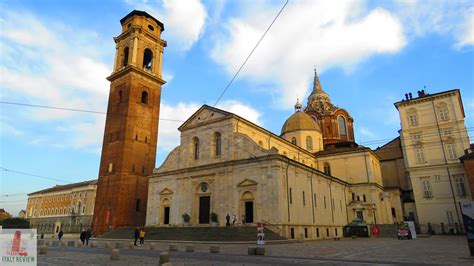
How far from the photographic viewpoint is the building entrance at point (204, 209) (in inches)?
1216

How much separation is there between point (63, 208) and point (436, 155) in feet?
220

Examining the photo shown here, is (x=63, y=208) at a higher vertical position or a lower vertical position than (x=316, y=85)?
lower

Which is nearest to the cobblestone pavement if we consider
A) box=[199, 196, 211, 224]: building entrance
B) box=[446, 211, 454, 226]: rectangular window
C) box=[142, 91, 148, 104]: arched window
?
box=[199, 196, 211, 224]: building entrance

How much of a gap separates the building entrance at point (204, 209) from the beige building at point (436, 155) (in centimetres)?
2444

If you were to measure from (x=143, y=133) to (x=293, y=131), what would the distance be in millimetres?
21394

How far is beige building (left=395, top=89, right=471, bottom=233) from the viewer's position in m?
35.1

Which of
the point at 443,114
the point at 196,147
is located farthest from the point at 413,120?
the point at 196,147

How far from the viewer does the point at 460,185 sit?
34.8 meters

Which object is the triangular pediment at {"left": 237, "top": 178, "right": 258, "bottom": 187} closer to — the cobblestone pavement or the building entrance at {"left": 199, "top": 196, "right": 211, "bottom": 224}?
the building entrance at {"left": 199, "top": 196, "right": 211, "bottom": 224}

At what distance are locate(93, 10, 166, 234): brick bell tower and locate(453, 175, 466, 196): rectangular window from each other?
→ 35046 millimetres

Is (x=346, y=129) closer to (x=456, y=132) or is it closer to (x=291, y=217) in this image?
(x=456, y=132)

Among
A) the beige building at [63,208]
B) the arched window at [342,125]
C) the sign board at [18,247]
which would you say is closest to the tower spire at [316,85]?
the arched window at [342,125]

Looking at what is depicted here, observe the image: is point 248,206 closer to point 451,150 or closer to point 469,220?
point 469,220

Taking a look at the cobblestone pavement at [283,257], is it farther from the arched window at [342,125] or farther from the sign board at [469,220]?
the arched window at [342,125]
